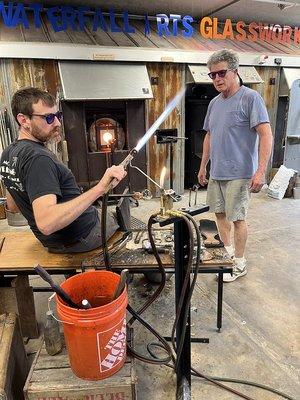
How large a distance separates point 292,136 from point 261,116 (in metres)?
3.35

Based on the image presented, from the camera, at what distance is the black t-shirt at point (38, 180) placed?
144 cm

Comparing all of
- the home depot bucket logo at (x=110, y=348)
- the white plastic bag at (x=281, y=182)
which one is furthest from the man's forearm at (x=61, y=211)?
the white plastic bag at (x=281, y=182)

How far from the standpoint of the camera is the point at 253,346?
5.96ft

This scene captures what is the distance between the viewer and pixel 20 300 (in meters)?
1.88

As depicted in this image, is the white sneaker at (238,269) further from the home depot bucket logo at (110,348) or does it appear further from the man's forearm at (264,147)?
the home depot bucket logo at (110,348)

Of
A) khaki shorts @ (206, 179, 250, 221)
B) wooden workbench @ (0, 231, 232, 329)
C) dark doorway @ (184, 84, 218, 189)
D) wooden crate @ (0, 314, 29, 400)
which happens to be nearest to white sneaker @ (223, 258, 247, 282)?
khaki shorts @ (206, 179, 250, 221)

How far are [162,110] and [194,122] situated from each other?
0.63 metres

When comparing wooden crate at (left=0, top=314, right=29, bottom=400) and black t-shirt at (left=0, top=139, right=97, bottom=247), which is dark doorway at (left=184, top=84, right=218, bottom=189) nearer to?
black t-shirt at (left=0, top=139, right=97, bottom=247)

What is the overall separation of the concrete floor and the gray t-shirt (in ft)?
3.14

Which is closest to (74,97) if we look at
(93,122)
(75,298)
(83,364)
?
(93,122)

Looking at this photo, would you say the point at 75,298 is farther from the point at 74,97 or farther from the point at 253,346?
the point at 74,97

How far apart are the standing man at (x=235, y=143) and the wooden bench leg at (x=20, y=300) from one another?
5.09 feet

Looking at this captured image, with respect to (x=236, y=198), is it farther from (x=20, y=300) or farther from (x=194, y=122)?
(x=194, y=122)

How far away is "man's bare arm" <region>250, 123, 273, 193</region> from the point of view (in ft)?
7.03
